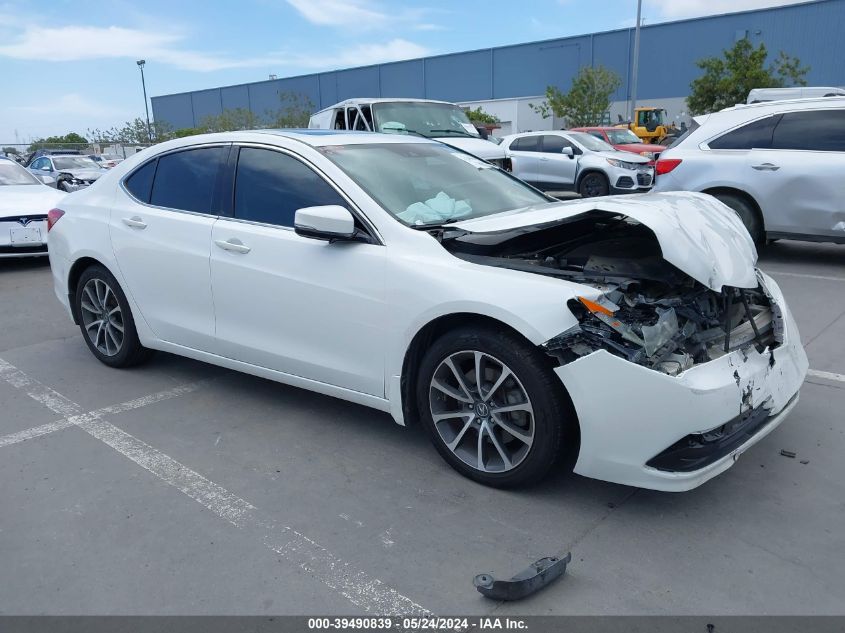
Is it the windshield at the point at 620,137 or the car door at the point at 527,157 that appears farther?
the windshield at the point at 620,137

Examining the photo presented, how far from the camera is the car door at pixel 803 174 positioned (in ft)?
25.0

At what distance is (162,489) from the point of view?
353cm

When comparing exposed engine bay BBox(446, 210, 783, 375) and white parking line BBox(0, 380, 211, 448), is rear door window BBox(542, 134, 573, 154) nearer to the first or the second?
exposed engine bay BBox(446, 210, 783, 375)

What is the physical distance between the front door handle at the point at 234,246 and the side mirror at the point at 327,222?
1.83ft

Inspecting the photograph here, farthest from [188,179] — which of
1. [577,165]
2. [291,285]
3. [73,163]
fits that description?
[73,163]

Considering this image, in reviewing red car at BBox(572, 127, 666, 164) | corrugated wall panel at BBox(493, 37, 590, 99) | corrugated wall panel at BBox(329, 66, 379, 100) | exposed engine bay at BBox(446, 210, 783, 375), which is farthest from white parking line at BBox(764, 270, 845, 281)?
corrugated wall panel at BBox(329, 66, 379, 100)

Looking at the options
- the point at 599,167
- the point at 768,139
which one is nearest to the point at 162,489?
the point at 768,139

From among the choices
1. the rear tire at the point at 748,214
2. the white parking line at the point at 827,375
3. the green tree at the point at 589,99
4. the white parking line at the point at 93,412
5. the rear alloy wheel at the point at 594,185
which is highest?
the green tree at the point at 589,99

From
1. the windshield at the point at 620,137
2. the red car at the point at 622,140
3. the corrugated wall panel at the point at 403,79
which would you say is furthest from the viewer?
the corrugated wall panel at the point at 403,79

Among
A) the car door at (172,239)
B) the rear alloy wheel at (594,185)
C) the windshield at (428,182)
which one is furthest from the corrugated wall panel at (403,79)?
the windshield at (428,182)

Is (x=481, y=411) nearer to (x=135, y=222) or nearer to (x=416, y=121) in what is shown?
(x=135, y=222)

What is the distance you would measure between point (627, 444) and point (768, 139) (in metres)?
6.53

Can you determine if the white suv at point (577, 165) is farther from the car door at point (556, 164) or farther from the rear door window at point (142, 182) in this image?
the rear door window at point (142, 182)

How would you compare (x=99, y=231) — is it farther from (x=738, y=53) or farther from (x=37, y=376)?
(x=738, y=53)
